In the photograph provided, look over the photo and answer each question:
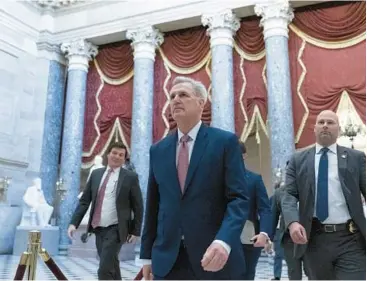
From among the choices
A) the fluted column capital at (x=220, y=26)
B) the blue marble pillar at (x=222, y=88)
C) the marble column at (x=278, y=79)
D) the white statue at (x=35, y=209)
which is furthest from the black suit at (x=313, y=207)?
the white statue at (x=35, y=209)

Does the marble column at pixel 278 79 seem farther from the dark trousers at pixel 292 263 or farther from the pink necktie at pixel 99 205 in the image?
the pink necktie at pixel 99 205

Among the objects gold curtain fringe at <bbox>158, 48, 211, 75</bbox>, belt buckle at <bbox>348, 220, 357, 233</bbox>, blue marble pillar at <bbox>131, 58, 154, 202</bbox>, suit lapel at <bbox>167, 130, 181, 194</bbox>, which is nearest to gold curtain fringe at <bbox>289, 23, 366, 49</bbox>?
gold curtain fringe at <bbox>158, 48, 211, 75</bbox>

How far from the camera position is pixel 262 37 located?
34.9 ft

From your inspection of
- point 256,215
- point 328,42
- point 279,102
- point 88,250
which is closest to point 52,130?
point 88,250

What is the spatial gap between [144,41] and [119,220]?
8.26 metres

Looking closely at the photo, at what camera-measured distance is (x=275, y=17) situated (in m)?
9.98

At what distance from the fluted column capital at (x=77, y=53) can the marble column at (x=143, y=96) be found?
56.6 inches

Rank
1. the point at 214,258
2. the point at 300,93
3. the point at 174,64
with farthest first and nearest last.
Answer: the point at 174,64, the point at 300,93, the point at 214,258

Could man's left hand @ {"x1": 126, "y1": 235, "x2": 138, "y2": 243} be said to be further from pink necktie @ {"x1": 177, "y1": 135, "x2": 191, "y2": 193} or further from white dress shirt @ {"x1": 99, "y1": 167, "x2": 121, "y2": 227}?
pink necktie @ {"x1": 177, "y1": 135, "x2": 191, "y2": 193}

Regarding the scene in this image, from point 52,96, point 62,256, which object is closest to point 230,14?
point 52,96

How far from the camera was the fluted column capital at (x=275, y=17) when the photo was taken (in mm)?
9953

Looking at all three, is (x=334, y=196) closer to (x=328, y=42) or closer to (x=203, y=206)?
(x=203, y=206)

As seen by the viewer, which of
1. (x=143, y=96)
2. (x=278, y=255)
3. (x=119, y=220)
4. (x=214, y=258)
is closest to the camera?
(x=214, y=258)

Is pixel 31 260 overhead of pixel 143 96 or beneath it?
beneath
